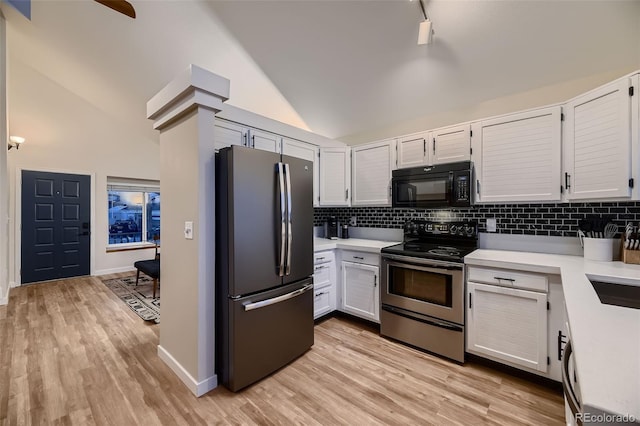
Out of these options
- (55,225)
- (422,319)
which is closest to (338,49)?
(422,319)

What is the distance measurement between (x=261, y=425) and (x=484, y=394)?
5.10 feet

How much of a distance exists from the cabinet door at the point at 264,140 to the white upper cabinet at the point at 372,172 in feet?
3.42

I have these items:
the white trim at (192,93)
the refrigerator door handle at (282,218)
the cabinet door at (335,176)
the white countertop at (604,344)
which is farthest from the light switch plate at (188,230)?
the white countertop at (604,344)

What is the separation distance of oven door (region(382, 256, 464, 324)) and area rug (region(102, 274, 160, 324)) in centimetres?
283

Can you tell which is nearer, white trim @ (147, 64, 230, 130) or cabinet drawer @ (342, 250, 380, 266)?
white trim @ (147, 64, 230, 130)

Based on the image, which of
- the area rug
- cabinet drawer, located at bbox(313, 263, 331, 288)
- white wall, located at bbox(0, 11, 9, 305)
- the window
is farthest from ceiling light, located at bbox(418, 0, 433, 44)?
the window

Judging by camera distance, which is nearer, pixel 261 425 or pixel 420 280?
pixel 261 425

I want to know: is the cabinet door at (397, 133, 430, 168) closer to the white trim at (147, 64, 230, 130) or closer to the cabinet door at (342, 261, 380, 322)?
the cabinet door at (342, 261, 380, 322)

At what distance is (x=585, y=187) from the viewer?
1.94 metres

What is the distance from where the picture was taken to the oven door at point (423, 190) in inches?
102

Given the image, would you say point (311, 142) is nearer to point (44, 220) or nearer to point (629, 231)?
point (629, 231)

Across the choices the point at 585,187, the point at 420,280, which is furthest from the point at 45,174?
the point at 585,187

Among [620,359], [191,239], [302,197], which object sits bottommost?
[620,359]

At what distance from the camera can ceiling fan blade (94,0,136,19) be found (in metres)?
2.68
